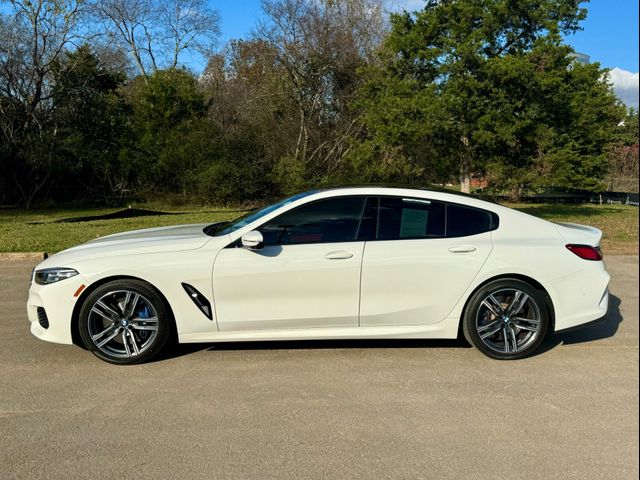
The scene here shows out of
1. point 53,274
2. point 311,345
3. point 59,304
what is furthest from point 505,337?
point 53,274

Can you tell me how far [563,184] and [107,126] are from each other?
23029mm

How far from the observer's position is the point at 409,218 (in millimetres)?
4520

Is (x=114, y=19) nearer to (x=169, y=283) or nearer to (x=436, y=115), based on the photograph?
(x=436, y=115)

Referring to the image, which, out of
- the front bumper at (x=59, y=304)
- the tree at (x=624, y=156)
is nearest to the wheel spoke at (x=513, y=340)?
the front bumper at (x=59, y=304)

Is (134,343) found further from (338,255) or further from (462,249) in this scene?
(462,249)

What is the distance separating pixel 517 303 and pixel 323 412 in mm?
2036

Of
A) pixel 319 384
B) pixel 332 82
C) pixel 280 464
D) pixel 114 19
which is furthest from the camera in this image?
pixel 114 19

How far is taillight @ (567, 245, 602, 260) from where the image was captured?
4.51 meters

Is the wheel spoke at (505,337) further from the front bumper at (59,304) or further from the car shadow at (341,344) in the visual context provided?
the front bumper at (59,304)

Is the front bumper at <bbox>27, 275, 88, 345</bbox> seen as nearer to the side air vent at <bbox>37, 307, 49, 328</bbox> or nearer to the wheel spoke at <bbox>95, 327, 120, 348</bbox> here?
the side air vent at <bbox>37, 307, 49, 328</bbox>

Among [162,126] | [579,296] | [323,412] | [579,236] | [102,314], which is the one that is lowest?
[323,412]

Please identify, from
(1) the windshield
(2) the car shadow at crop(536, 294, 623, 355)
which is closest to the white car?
(1) the windshield

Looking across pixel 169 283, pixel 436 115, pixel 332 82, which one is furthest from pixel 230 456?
pixel 332 82

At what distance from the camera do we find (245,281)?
4266mm
